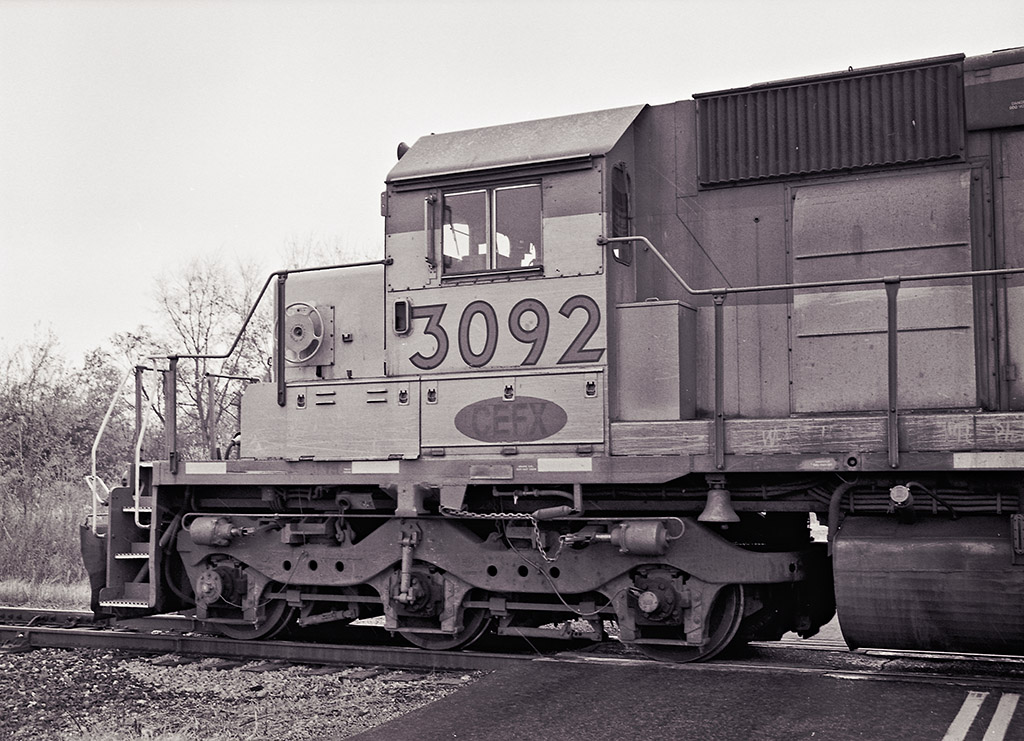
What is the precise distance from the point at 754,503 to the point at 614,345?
5.05ft

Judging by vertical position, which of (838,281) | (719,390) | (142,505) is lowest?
(142,505)

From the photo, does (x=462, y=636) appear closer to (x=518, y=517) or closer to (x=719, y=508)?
(x=518, y=517)

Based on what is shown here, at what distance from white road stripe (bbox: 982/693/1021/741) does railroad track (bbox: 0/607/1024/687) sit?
55 centimetres

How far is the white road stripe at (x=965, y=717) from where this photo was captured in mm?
5457

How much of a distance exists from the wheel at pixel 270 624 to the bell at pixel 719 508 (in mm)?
3911

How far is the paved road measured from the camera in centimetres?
563

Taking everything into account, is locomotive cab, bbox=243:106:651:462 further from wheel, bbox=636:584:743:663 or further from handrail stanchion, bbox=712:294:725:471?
wheel, bbox=636:584:743:663

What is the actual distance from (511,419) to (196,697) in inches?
117

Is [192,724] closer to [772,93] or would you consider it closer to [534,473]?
[534,473]

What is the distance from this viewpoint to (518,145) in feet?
27.6

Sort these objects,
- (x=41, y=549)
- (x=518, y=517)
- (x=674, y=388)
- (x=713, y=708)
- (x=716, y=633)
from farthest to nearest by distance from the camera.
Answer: (x=41, y=549) < (x=518, y=517) < (x=716, y=633) < (x=674, y=388) < (x=713, y=708)

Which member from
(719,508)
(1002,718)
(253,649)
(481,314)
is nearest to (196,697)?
(253,649)

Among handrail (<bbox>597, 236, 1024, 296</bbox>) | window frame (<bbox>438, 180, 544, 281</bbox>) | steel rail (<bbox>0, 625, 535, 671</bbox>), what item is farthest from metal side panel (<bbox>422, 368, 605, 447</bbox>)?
steel rail (<bbox>0, 625, 535, 671</bbox>)

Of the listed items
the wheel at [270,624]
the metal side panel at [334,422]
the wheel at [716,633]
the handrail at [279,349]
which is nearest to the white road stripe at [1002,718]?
the wheel at [716,633]
